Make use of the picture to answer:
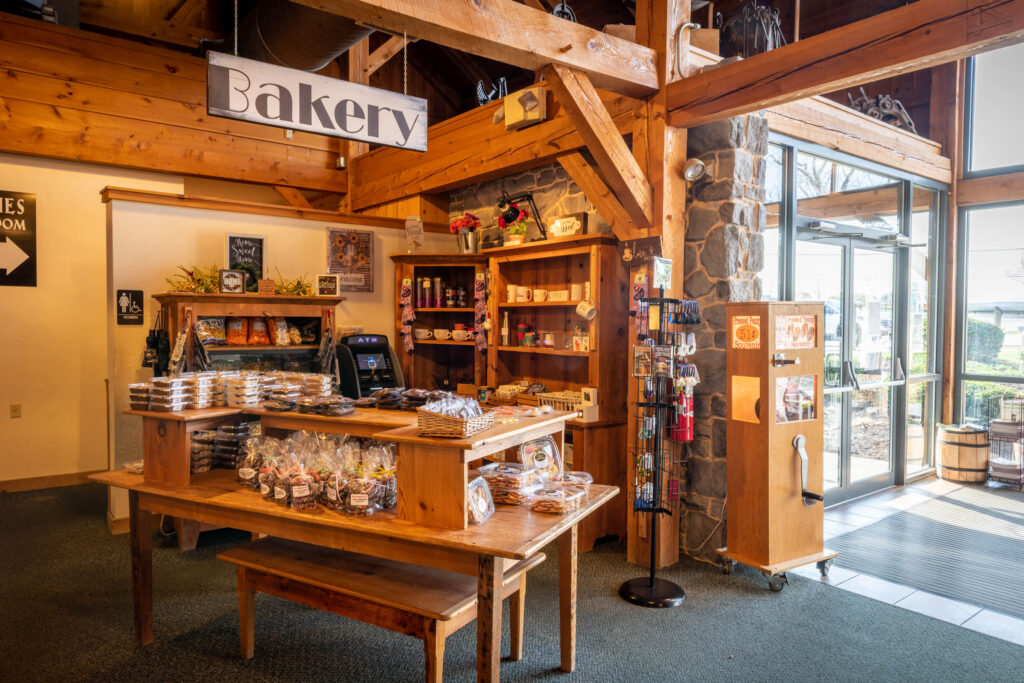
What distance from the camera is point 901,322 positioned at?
580 centimetres

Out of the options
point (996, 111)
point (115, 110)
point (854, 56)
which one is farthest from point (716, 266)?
point (115, 110)

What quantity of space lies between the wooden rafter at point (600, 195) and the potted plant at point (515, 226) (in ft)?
2.51

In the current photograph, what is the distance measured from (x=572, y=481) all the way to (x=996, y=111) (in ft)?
20.4

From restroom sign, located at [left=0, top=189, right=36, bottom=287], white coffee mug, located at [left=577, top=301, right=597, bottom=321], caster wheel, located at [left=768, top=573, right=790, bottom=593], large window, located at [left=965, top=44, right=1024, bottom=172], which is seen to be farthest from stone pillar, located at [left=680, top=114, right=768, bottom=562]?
restroom sign, located at [left=0, top=189, right=36, bottom=287]

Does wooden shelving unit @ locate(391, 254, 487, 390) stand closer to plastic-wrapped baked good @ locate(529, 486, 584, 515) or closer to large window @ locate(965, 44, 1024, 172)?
plastic-wrapped baked good @ locate(529, 486, 584, 515)

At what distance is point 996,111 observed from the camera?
19.7 ft

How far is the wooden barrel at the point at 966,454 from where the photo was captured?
19.4ft

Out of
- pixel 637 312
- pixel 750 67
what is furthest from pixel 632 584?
pixel 750 67

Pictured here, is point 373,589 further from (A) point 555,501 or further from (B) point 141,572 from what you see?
(B) point 141,572

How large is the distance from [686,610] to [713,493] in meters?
0.92

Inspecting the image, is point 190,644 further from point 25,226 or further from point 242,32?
point 242,32

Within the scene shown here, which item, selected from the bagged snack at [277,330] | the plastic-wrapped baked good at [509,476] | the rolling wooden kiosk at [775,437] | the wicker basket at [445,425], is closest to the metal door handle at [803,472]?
the rolling wooden kiosk at [775,437]

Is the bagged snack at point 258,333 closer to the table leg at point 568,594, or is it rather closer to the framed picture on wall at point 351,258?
the framed picture on wall at point 351,258

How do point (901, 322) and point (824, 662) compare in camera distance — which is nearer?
point (824, 662)
